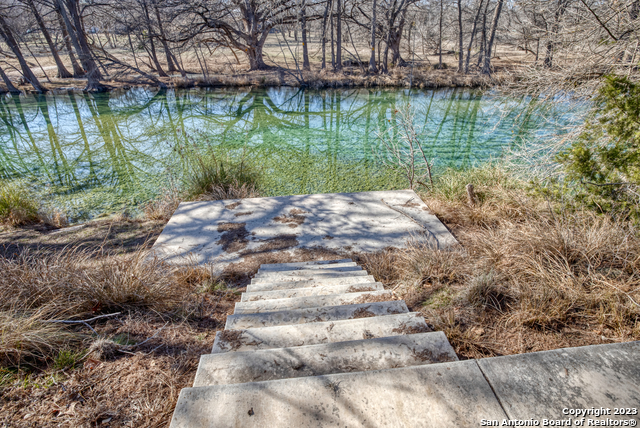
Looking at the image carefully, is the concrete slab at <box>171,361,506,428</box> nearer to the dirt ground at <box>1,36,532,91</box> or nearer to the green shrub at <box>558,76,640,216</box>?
the green shrub at <box>558,76,640,216</box>

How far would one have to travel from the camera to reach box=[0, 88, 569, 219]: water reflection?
6789 millimetres

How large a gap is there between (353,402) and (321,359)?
290 millimetres

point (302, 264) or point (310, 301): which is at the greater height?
point (310, 301)

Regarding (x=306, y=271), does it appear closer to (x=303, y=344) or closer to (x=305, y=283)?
(x=305, y=283)

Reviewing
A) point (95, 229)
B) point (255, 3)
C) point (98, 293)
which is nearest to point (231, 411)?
point (98, 293)

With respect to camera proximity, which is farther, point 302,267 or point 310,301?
point 302,267

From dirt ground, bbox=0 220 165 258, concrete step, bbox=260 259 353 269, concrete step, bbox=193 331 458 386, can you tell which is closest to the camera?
concrete step, bbox=193 331 458 386

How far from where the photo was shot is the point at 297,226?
375 centimetres

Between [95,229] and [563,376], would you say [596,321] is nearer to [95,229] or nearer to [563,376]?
[563,376]

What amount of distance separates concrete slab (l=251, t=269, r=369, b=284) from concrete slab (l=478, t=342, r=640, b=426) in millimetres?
1487

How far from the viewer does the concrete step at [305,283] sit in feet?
7.86

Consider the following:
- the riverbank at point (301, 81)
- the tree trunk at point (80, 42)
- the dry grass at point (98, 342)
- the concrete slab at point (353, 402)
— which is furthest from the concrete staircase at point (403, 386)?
the tree trunk at point (80, 42)

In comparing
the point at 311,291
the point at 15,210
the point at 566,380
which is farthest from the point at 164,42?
the point at 566,380

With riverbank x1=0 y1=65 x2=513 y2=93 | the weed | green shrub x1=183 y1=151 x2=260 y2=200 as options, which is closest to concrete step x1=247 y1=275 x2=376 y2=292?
the weed
